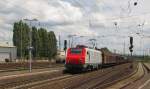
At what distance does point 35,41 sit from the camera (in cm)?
13088

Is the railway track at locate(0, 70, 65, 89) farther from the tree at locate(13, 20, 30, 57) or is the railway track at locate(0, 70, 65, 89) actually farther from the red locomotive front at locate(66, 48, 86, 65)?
the tree at locate(13, 20, 30, 57)

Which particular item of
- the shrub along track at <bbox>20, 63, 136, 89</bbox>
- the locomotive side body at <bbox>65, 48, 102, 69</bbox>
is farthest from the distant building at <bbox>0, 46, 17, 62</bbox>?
the shrub along track at <bbox>20, 63, 136, 89</bbox>

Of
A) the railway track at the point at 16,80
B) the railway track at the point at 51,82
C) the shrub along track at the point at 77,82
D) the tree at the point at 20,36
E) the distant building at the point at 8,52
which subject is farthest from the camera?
the tree at the point at 20,36

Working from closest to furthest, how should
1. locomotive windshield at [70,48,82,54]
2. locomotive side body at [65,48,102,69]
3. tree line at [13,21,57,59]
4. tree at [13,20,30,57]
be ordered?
locomotive side body at [65,48,102,69], locomotive windshield at [70,48,82,54], tree at [13,20,30,57], tree line at [13,21,57,59]

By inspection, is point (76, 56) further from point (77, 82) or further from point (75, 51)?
point (77, 82)

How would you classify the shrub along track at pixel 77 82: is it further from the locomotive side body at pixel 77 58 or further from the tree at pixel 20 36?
the tree at pixel 20 36

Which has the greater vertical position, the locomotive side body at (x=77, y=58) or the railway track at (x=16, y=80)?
the locomotive side body at (x=77, y=58)

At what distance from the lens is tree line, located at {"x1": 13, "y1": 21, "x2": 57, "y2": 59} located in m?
122

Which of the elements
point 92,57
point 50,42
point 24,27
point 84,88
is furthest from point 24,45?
point 84,88

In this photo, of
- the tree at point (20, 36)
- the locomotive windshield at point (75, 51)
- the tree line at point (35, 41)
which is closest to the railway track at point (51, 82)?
the locomotive windshield at point (75, 51)

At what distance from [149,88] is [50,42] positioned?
111m

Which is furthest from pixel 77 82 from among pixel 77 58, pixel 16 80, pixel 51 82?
pixel 77 58

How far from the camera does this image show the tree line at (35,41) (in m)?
122

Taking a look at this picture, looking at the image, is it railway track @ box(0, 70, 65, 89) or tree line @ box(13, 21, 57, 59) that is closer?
railway track @ box(0, 70, 65, 89)
